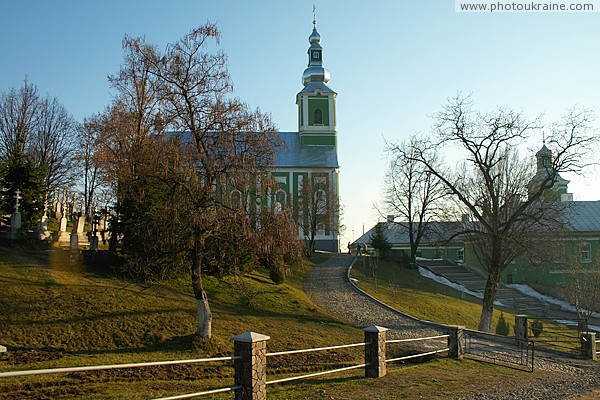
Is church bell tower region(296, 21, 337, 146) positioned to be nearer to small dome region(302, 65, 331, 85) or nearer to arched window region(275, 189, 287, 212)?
small dome region(302, 65, 331, 85)

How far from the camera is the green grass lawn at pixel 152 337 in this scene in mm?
10078

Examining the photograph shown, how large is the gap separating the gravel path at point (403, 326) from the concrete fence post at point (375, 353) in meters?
1.89

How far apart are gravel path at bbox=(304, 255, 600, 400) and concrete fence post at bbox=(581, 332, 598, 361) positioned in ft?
2.51

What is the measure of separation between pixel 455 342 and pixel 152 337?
7.81m

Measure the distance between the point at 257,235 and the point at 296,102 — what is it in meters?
40.0

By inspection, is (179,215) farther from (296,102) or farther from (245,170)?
(296,102)

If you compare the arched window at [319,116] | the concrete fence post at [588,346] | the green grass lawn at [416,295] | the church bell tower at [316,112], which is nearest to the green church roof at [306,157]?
the church bell tower at [316,112]

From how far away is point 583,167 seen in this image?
21.3 metres

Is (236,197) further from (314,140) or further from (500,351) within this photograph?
(314,140)

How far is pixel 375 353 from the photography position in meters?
11.4

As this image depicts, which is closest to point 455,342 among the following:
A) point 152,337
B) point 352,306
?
point 152,337

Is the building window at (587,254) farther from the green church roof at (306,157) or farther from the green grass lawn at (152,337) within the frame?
the green grass lawn at (152,337)

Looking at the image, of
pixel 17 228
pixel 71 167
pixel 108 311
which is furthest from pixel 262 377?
pixel 71 167

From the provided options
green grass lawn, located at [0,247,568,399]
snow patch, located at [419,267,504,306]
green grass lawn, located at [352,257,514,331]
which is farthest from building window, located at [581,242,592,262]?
green grass lawn, located at [0,247,568,399]
